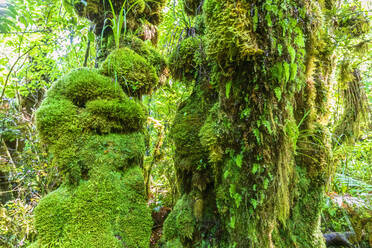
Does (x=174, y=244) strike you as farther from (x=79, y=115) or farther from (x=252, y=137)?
(x=79, y=115)

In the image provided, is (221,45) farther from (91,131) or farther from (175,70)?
(91,131)

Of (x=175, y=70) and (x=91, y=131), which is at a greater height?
(x=175, y=70)

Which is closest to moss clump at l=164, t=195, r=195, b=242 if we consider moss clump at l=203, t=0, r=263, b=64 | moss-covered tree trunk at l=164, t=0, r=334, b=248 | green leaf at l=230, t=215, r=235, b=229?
moss-covered tree trunk at l=164, t=0, r=334, b=248

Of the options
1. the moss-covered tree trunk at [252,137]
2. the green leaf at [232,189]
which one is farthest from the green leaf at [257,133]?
the green leaf at [232,189]

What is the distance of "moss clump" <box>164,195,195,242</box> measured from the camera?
2287 mm

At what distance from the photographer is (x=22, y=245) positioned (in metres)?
3.20

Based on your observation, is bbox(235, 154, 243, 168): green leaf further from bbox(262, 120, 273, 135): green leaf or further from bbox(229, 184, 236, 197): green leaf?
bbox(262, 120, 273, 135): green leaf

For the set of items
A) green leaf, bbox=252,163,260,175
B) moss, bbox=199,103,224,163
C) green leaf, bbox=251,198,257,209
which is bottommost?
green leaf, bbox=251,198,257,209

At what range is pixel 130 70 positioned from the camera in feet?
8.45

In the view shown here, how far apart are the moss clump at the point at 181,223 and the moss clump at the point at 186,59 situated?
1630 millimetres

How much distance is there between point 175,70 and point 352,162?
421 centimetres

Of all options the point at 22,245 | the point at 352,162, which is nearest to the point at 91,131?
the point at 22,245

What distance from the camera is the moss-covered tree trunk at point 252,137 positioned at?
5.55ft

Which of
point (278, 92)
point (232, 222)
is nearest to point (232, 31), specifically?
point (278, 92)
